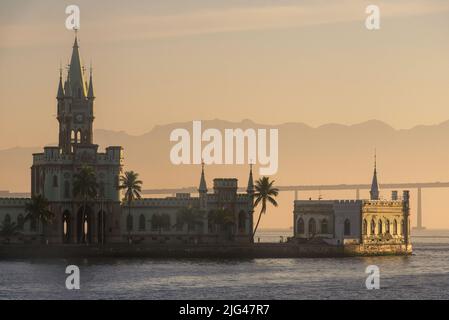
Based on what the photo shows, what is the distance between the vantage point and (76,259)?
629ft

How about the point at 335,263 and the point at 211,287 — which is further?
the point at 335,263

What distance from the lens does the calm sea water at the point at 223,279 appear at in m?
137

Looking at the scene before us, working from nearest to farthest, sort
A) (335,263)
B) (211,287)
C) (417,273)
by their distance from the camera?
(211,287)
(417,273)
(335,263)

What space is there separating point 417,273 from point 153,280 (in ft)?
111

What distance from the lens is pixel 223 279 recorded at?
511 feet

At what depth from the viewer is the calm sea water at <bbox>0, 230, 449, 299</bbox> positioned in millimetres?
136625
